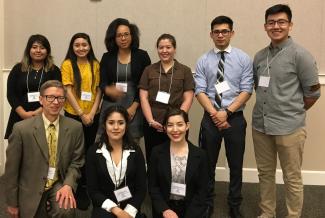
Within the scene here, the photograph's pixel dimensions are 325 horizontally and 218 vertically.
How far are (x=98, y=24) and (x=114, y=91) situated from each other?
1148 millimetres

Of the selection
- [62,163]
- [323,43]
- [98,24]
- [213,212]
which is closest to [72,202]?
[62,163]

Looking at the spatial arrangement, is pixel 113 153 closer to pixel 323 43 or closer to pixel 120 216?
pixel 120 216

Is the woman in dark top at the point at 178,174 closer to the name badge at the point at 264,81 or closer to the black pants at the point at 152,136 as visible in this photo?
the black pants at the point at 152,136

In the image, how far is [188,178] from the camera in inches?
94.4

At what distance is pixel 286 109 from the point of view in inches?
103

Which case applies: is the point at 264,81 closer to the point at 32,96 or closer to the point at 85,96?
the point at 85,96

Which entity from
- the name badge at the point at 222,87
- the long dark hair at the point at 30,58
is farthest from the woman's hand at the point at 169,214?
the long dark hair at the point at 30,58

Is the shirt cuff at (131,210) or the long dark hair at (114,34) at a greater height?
the long dark hair at (114,34)

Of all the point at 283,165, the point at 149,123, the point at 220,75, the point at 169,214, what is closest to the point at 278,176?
the point at 283,165

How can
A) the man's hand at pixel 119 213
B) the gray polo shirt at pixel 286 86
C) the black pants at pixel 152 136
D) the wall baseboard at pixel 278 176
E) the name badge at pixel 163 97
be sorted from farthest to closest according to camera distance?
1. the wall baseboard at pixel 278 176
2. the black pants at pixel 152 136
3. the name badge at pixel 163 97
4. the gray polo shirt at pixel 286 86
5. the man's hand at pixel 119 213

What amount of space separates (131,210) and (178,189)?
13.6 inches

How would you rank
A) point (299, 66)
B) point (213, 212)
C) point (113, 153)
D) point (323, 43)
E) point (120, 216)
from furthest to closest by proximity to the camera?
point (323, 43) → point (213, 212) → point (299, 66) → point (113, 153) → point (120, 216)

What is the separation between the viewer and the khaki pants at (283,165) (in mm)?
2652

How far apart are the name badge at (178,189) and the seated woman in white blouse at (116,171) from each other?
0.19 m
